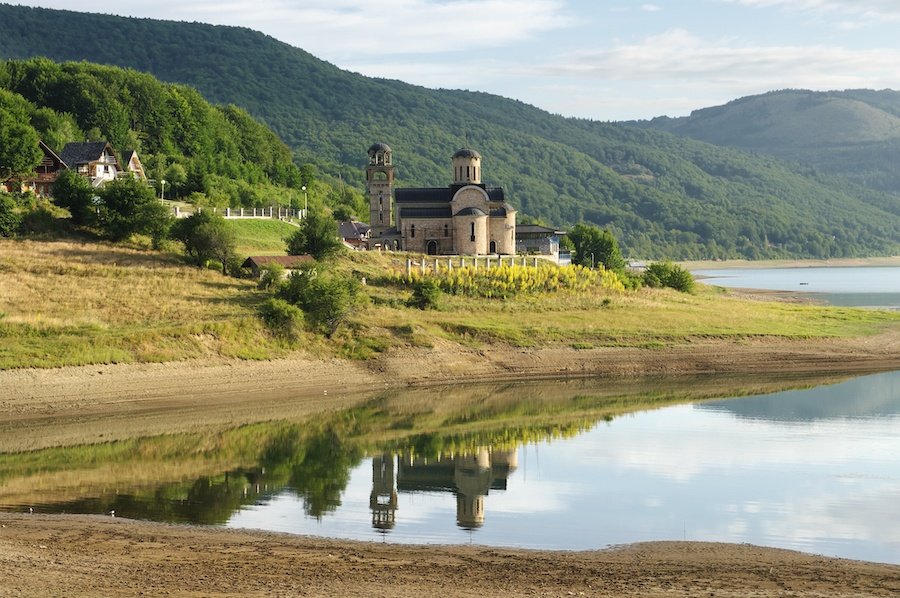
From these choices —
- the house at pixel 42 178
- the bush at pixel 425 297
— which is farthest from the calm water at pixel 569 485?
the house at pixel 42 178

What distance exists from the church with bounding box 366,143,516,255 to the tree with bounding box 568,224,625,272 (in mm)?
Result: 11806

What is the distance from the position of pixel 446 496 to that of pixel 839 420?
70.9 feet

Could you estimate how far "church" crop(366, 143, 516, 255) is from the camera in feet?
310

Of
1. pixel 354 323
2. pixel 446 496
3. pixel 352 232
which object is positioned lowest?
pixel 446 496

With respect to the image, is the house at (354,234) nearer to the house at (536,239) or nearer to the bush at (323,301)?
the house at (536,239)

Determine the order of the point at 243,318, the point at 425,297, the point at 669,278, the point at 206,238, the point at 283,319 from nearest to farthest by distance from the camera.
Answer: the point at 243,318 < the point at 283,319 < the point at 425,297 < the point at 206,238 < the point at 669,278

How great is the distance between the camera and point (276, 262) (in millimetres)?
75562

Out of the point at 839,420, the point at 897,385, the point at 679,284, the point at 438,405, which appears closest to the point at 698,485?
the point at 839,420

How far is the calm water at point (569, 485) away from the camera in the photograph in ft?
110

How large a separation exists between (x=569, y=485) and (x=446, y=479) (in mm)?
4296

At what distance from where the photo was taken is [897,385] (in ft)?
213

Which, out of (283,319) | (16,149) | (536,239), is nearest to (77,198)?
(16,149)

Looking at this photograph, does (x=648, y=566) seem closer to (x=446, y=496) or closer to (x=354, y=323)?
(x=446, y=496)

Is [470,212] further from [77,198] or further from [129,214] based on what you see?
[77,198]
